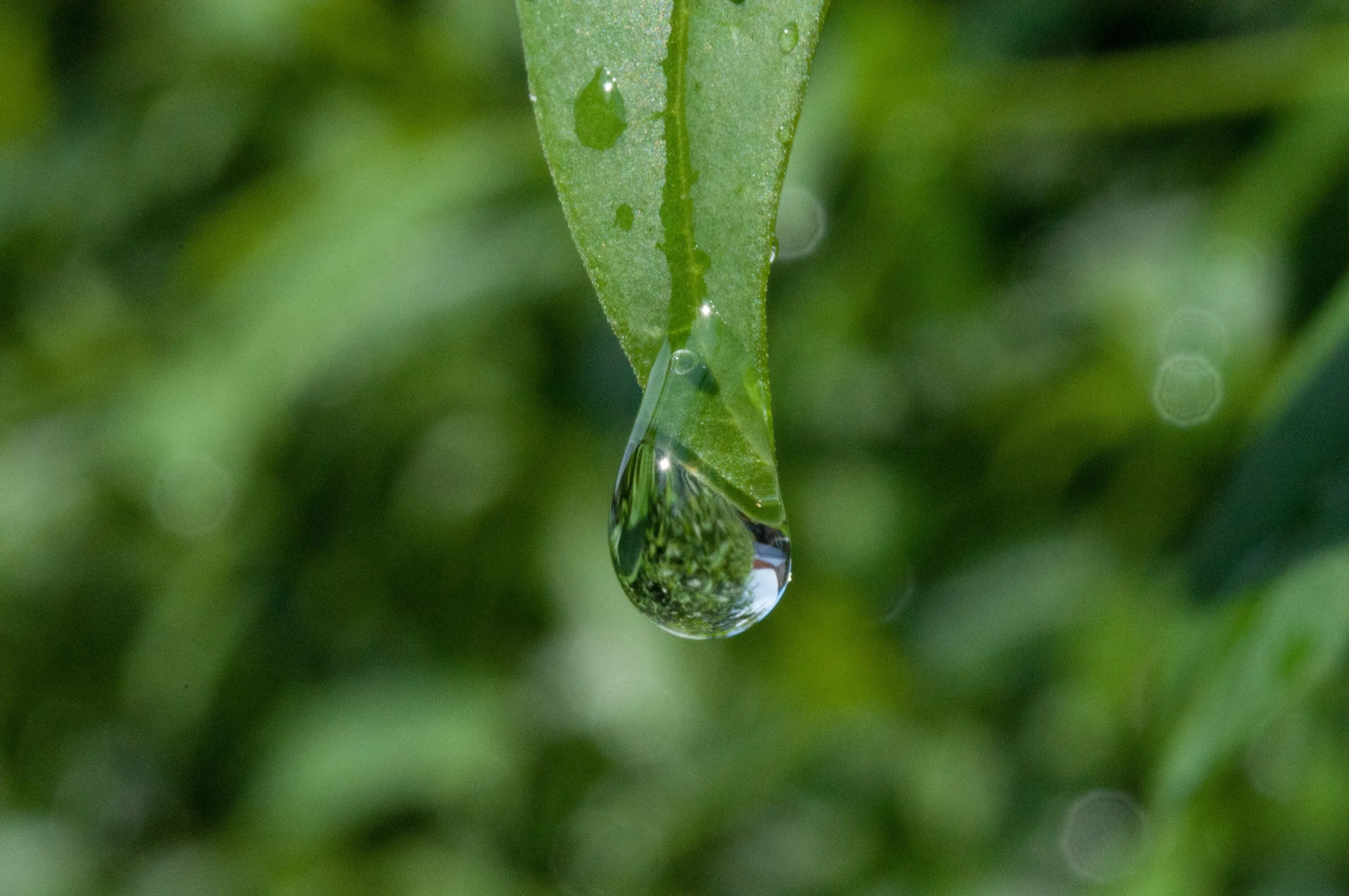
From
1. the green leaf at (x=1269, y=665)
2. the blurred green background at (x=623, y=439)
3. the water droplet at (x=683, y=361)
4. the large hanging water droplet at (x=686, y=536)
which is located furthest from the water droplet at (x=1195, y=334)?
the water droplet at (x=683, y=361)

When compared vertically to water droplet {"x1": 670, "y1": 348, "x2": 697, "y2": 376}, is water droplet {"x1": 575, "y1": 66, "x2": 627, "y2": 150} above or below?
above

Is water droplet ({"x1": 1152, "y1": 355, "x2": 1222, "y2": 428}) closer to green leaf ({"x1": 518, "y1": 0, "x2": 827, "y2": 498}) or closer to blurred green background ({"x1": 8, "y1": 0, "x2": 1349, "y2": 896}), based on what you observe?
blurred green background ({"x1": 8, "y1": 0, "x2": 1349, "y2": 896})

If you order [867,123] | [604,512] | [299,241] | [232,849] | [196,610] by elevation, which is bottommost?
[232,849]

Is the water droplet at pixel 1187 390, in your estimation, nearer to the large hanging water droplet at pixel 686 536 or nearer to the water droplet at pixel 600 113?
the large hanging water droplet at pixel 686 536

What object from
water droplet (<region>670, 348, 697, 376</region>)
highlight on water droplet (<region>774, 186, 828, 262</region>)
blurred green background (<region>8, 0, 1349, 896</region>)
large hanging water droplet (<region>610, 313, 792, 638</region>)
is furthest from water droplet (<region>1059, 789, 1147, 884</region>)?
water droplet (<region>670, 348, 697, 376</region>)

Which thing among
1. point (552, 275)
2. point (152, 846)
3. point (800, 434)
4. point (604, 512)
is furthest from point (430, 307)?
point (152, 846)

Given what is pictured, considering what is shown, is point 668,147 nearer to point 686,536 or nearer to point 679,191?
point 679,191

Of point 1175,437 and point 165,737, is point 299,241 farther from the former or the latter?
point 1175,437
